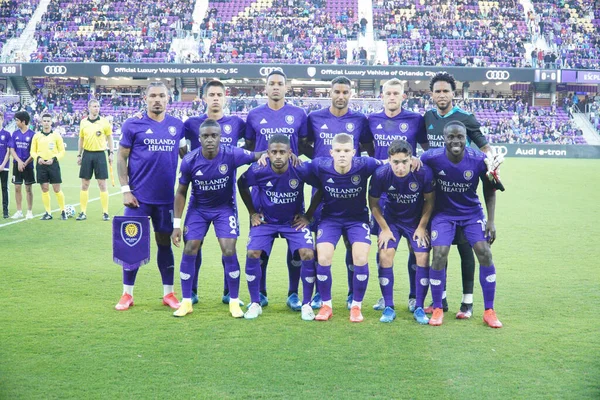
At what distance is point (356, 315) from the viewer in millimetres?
6633

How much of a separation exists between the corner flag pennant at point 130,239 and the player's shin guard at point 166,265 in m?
0.25

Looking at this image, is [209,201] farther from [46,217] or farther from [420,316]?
[46,217]

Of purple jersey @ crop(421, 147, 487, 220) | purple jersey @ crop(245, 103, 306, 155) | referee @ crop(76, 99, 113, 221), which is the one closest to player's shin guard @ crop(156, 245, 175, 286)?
purple jersey @ crop(245, 103, 306, 155)

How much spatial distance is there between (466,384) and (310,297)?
2249 mm

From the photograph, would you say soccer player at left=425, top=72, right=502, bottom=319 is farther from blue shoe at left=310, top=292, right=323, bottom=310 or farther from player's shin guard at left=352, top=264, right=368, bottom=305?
blue shoe at left=310, top=292, right=323, bottom=310

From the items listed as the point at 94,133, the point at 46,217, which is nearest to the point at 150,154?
the point at 94,133

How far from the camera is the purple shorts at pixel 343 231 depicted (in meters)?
6.93

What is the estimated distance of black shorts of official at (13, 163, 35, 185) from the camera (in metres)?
13.8

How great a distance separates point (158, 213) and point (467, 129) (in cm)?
333

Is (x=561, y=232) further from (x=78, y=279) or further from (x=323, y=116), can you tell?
(x=78, y=279)

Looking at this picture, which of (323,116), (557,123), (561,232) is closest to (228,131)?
(323,116)

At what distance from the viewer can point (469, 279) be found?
22.9 feet

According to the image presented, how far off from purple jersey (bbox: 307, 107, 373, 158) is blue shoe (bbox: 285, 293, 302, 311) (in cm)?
153

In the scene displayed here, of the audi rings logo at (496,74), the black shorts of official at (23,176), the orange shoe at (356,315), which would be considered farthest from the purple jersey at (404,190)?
the audi rings logo at (496,74)
